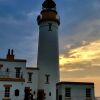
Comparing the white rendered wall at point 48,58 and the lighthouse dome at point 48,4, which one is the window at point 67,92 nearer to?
the white rendered wall at point 48,58

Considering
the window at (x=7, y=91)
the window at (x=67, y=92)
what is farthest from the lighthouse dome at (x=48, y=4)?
the window at (x=7, y=91)

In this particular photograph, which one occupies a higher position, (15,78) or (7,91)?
(15,78)

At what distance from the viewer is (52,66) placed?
5150 centimetres

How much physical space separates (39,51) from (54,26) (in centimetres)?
578

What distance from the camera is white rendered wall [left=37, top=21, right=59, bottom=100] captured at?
50.3 m

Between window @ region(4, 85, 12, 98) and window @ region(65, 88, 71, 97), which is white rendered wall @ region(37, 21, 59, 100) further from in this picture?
window @ region(4, 85, 12, 98)

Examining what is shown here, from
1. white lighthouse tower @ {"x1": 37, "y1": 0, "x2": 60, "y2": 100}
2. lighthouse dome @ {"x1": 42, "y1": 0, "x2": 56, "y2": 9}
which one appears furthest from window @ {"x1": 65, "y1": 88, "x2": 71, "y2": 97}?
lighthouse dome @ {"x1": 42, "y1": 0, "x2": 56, "y2": 9}

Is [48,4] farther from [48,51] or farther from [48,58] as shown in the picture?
[48,58]

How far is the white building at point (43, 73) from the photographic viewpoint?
4075cm

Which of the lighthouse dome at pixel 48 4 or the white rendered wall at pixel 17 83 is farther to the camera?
the lighthouse dome at pixel 48 4

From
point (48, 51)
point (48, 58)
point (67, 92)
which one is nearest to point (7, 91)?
point (67, 92)

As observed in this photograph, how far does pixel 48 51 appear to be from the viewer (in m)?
52.2

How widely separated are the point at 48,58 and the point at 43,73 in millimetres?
3079

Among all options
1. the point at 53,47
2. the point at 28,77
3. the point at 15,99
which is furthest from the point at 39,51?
the point at 15,99
